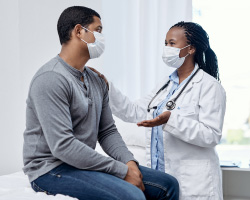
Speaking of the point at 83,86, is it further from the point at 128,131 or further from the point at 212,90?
the point at 128,131

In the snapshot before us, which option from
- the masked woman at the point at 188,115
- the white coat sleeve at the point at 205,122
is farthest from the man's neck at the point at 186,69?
the white coat sleeve at the point at 205,122

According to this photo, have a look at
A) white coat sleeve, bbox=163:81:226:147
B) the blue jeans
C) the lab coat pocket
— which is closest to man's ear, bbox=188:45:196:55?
white coat sleeve, bbox=163:81:226:147

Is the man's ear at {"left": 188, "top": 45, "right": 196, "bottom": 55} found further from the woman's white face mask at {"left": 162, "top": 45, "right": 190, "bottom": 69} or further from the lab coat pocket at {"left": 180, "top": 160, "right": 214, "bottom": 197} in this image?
the lab coat pocket at {"left": 180, "top": 160, "right": 214, "bottom": 197}

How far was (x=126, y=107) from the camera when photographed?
2.21 m

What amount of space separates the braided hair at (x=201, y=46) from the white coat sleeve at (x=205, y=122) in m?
0.22

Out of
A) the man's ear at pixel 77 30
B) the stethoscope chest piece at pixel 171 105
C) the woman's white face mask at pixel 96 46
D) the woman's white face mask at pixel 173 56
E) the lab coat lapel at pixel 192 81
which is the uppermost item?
the man's ear at pixel 77 30

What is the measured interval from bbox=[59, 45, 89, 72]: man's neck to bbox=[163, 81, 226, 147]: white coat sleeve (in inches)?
21.0

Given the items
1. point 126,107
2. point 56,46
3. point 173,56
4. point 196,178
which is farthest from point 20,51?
point 196,178

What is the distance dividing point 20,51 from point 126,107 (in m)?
1.30

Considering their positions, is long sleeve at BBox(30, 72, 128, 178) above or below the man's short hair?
below

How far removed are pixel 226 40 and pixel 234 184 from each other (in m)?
1.20

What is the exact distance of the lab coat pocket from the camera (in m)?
1.87

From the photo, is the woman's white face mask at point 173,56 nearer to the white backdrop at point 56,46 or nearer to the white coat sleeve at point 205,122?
the white coat sleeve at point 205,122

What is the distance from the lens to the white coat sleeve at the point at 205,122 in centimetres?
185
